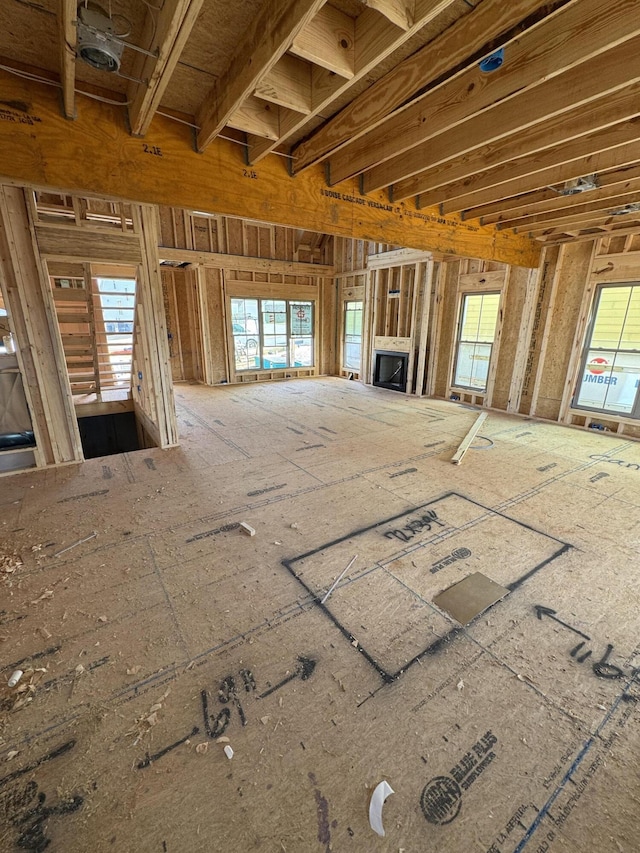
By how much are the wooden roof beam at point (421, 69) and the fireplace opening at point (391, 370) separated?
596cm

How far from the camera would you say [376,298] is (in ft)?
28.6

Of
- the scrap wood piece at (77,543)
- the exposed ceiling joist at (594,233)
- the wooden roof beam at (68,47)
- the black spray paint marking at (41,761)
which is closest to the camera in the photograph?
the black spray paint marking at (41,761)

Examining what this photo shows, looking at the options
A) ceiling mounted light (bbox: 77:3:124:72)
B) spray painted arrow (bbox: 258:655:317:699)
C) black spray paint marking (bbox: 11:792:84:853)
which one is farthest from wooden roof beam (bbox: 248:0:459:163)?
black spray paint marking (bbox: 11:792:84:853)

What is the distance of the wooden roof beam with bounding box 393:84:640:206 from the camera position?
7.41ft

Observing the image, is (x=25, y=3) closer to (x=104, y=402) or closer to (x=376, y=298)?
(x=104, y=402)

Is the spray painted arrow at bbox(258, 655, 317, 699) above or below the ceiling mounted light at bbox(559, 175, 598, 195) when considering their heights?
below

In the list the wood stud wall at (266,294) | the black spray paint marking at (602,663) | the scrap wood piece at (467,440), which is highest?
the wood stud wall at (266,294)

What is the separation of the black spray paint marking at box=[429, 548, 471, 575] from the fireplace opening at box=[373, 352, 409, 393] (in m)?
6.03

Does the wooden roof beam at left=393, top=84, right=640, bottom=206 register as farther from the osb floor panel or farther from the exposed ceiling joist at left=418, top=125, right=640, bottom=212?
the osb floor panel

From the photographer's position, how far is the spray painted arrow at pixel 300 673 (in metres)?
1.60

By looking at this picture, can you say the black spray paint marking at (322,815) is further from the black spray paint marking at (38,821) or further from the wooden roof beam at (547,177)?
the wooden roof beam at (547,177)

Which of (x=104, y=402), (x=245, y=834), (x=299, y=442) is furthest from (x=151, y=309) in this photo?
(x=245, y=834)

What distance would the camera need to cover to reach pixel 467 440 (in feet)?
15.8

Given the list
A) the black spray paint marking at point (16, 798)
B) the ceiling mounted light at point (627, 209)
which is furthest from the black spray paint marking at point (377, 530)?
the ceiling mounted light at point (627, 209)
